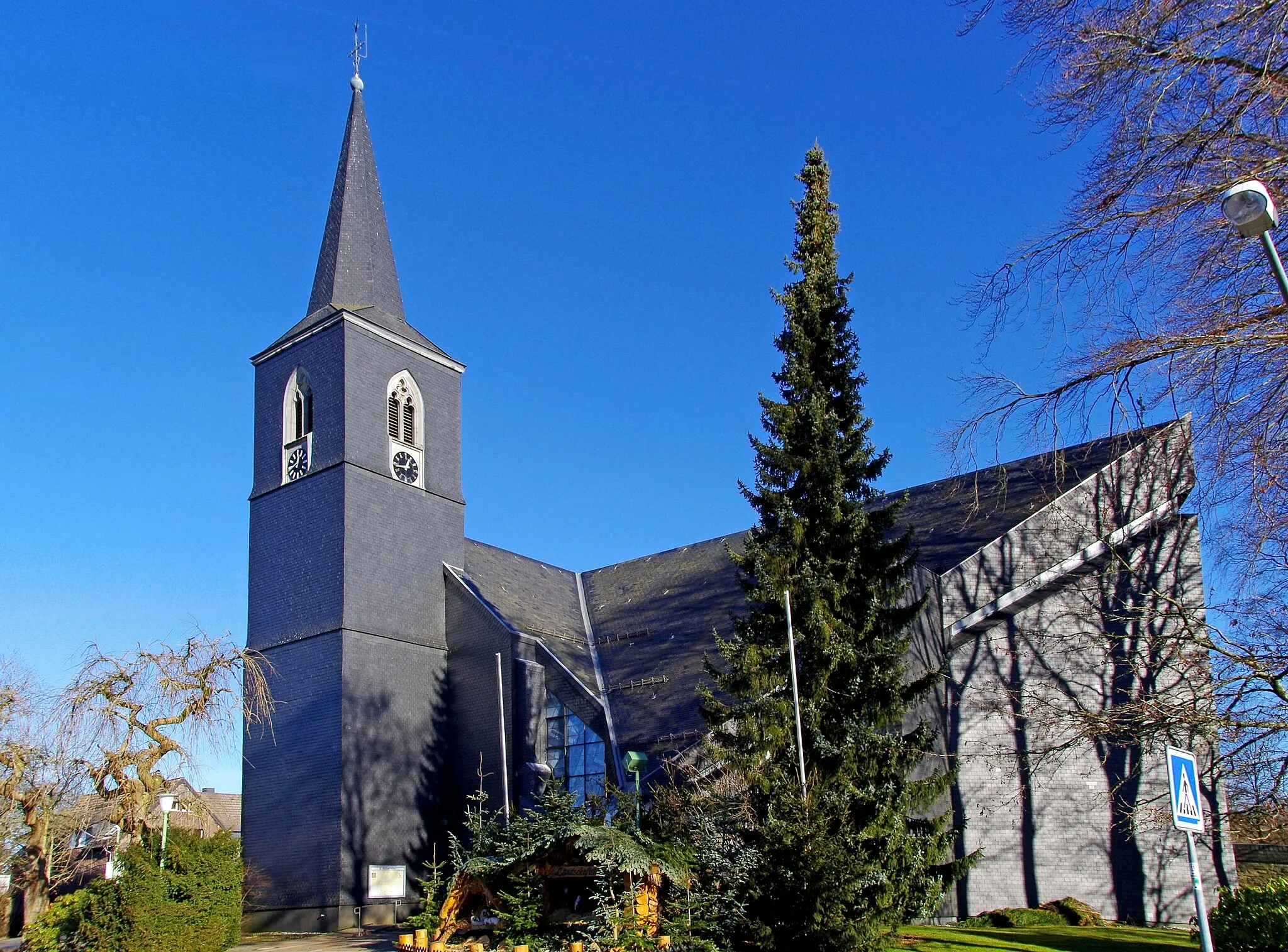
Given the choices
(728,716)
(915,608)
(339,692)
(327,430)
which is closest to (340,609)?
(339,692)

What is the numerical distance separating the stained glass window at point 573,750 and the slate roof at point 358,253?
1178cm

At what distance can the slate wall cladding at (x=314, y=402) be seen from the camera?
1214 inches

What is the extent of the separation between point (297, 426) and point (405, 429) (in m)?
3.04

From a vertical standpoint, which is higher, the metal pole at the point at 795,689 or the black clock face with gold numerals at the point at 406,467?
the black clock face with gold numerals at the point at 406,467

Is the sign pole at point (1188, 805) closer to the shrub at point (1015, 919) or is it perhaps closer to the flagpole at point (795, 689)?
the flagpole at point (795, 689)

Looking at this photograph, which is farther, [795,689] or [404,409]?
[404,409]

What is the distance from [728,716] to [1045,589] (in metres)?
11.1

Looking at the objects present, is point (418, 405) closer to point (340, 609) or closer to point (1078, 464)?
point (340, 609)

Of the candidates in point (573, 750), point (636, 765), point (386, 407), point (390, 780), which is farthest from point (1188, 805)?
point (386, 407)

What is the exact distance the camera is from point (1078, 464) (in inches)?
1031

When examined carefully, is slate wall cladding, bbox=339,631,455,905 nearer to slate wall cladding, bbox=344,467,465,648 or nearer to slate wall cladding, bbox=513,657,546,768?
slate wall cladding, bbox=344,467,465,648

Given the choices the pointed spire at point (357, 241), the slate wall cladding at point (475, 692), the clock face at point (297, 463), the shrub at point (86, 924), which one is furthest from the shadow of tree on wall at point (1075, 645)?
the pointed spire at point (357, 241)

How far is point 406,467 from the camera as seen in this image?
3209 centimetres

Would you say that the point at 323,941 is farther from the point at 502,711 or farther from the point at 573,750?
the point at 573,750
